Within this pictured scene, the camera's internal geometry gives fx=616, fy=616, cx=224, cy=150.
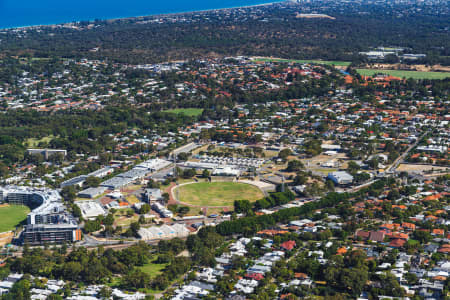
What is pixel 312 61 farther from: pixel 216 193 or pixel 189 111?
pixel 216 193

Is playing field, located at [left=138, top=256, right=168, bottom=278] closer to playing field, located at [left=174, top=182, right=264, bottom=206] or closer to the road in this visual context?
playing field, located at [left=174, top=182, right=264, bottom=206]

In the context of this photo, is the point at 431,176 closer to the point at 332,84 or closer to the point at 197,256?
the point at 197,256

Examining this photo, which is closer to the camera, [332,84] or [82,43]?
[332,84]

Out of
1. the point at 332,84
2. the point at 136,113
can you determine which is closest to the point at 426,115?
the point at 332,84

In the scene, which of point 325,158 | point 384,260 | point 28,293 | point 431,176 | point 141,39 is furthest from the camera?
point 141,39

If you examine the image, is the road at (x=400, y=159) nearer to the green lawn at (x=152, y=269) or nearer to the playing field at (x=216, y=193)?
the playing field at (x=216, y=193)

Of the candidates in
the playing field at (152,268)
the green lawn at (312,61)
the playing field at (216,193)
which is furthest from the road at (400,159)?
the green lawn at (312,61)

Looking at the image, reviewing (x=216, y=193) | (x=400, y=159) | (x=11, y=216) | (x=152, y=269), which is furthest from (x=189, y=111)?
(x=152, y=269)
